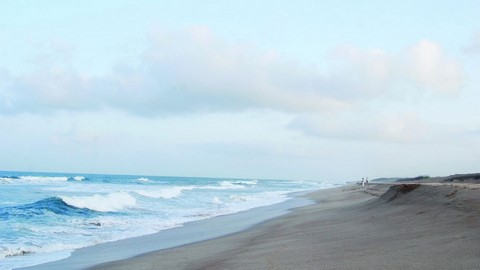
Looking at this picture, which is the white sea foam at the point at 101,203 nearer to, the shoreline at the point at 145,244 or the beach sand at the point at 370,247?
the shoreline at the point at 145,244

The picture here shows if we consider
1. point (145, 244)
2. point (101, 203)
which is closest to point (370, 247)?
point (145, 244)

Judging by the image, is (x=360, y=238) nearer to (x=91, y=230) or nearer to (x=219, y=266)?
(x=219, y=266)

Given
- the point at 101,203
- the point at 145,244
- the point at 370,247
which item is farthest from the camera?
the point at 101,203

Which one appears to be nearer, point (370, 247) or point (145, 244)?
point (370, 247)

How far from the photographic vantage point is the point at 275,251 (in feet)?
33.7

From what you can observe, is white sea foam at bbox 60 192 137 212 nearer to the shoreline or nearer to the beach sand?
the shoreline

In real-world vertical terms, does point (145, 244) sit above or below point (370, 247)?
below

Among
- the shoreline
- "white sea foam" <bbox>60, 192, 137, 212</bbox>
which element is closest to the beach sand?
the shoreline

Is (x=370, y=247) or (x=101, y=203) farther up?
(x=370, y=247)

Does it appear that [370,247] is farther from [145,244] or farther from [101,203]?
[101,203]

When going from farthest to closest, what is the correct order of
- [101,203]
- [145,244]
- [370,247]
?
1. [101,203]
2. [145,244]
3. [370,247]

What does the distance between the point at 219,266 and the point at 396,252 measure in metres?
3.25

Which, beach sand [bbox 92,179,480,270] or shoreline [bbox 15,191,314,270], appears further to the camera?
shoreline [bbox 15,191,314,270]

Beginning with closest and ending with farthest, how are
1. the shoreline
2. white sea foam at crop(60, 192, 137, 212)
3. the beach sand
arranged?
the beach sand → the shoreline → white sea foam at crop(60, 192, 137, 212)
